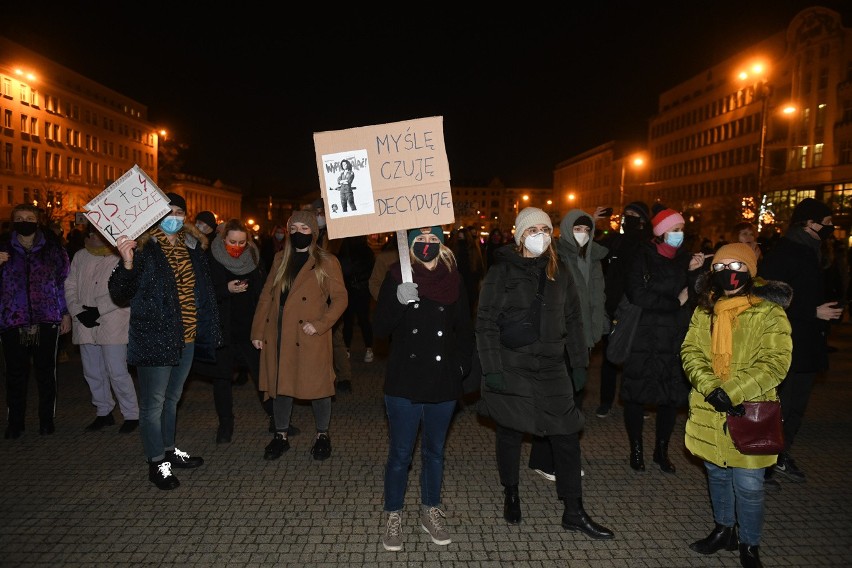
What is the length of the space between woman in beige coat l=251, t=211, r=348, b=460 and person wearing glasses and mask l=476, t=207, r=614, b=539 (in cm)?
177

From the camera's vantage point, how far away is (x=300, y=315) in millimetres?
6059

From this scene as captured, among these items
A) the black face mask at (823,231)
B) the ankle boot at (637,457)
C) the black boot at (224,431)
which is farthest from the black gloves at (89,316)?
the black face mask at (823,231)

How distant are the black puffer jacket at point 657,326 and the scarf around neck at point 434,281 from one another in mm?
2157

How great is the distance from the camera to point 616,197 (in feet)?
350

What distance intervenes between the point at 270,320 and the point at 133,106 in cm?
10276

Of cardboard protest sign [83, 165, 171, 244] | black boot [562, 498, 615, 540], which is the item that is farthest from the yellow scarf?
cardboard protest sign [83, 165, 171, 244]

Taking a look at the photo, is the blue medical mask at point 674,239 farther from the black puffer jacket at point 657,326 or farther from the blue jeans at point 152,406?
the blue jeans at point 152,406

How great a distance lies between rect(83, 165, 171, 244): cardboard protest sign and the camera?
5.07 m

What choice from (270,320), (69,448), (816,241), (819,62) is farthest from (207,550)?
(819,62)

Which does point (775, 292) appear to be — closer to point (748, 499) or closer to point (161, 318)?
point (748, 499)

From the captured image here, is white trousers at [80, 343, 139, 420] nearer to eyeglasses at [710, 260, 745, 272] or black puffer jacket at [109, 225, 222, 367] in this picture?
black puffer jacket at [109, 225, 222, 367]

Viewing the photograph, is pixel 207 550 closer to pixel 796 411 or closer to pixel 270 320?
pixel 270 320

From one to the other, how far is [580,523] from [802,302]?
9.51ft

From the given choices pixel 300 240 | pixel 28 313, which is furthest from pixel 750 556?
pixel 28 313
